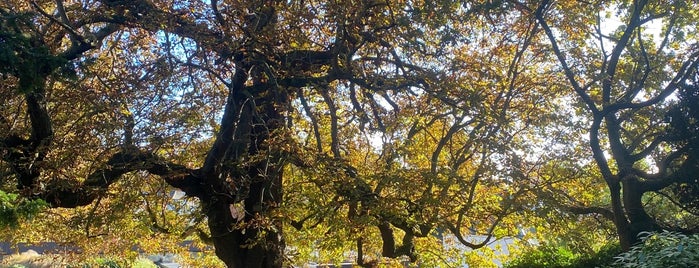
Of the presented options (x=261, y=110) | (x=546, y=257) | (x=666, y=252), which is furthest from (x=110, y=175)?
(x=546, y=257)

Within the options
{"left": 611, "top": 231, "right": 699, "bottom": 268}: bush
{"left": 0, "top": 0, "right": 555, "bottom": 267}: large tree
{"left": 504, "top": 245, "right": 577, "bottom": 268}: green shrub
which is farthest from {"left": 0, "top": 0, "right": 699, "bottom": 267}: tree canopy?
{"left": 611, "top": 231, "right": 699, "bottom": 268}: bush

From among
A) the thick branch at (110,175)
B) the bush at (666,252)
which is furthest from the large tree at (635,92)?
the thick branch at (110,175)

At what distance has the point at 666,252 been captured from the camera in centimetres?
574

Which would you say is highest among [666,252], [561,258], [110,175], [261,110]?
[261,110]

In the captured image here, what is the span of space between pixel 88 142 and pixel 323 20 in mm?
3310

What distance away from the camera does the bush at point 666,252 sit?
5609 millimetres

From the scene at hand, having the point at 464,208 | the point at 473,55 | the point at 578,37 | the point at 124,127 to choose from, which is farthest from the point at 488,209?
the point at 124,127

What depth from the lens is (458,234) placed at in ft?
29.8

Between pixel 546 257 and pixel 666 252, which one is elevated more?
pixel 546 257

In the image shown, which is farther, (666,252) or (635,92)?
(635,92)

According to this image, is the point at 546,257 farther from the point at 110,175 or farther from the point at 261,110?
the point at 110,175

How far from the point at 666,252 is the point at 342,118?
5249 mm

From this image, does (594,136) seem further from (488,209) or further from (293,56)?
(293,56)

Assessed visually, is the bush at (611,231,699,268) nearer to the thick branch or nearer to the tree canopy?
the tree canopy
